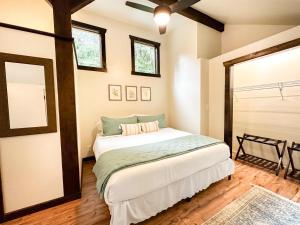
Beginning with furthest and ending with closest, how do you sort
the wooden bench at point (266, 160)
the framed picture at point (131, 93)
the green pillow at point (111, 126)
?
the framed picture at point (131, 93)
the green pillow at point (111, 126)
the wooden bench at point (266, 160)

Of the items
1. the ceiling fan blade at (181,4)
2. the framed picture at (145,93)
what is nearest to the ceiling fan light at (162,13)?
the ceiling fan blade at (181,4)


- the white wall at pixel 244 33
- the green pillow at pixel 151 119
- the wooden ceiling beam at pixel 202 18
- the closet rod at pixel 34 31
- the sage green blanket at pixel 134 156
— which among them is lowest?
the sage green blanket at pixel 134 156

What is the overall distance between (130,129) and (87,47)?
81.7 inches

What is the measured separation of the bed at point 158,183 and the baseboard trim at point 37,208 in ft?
2.52

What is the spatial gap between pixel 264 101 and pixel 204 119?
4.16 feet

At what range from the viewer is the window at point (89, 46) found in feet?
11.0

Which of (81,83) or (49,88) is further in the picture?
(81,83)

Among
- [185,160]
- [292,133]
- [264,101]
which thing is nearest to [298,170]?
[292,133]

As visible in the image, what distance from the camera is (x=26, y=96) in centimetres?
176

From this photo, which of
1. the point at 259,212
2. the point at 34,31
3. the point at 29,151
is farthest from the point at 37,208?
the point at 259,212

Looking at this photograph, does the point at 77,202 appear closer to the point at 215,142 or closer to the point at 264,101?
Answer: the point at 215,142

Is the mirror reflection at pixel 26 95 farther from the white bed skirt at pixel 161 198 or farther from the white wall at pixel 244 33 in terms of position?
the white wall at pixel 244 33

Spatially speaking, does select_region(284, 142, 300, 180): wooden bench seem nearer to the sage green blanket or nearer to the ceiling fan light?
the sage green blanket

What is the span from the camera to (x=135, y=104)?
4102 millimetres
